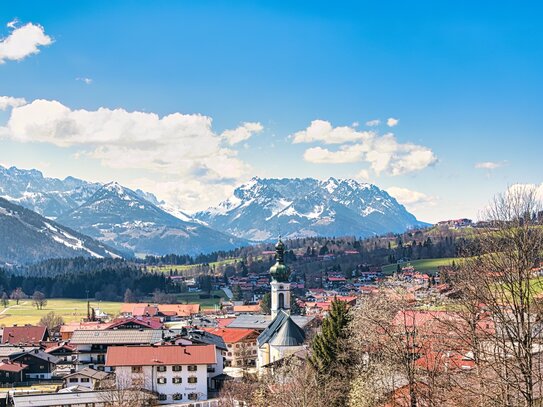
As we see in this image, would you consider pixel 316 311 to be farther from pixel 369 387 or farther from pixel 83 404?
pixel 369 387

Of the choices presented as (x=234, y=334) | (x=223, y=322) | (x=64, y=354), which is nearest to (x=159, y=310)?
(x=223, y=322)

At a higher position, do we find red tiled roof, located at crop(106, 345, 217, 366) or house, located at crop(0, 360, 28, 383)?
red tiled roof, located at crop(106, 345, 217, 366)

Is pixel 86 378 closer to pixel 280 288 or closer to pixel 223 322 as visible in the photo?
pixel 280 288

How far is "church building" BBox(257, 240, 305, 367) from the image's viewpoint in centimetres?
8744

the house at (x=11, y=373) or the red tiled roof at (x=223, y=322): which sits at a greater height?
the red tiled roof at (x=223, y=322)

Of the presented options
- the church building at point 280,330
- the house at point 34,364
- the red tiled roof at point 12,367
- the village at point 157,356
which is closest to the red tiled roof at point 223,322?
the village at point 157,356

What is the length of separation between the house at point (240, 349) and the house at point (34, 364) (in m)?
25.9

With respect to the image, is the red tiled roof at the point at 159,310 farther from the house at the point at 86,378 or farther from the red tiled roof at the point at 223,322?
Answer: the house at the point at 86,378

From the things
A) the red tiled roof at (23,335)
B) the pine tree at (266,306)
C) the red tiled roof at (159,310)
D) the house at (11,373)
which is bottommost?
the house at (11,373)

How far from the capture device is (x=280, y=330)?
9038 centimetres

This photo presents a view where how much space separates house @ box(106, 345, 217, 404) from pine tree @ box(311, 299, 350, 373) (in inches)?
985

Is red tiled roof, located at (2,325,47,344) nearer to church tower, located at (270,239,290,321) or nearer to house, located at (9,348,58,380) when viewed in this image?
house, located at (9,348,58,380)

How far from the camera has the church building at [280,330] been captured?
8744 cm

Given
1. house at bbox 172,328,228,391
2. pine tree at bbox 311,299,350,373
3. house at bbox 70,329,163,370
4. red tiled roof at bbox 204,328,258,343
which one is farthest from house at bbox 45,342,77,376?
pine tree at bbox 311,299,350,373
